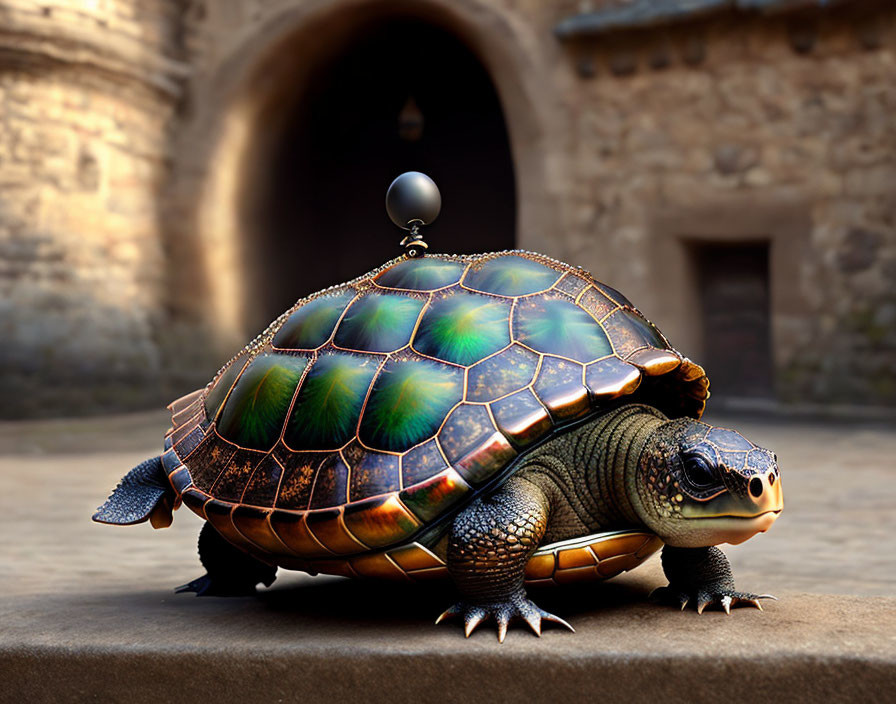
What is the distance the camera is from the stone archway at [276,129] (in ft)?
26.8

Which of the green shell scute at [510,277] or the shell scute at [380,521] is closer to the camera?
the shell scute at [380,521]

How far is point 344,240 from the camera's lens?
42.0 ft

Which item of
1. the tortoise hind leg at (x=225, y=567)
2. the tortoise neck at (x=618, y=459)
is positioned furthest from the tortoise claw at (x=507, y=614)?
the tortoise hind leg at (x=225, y=567)

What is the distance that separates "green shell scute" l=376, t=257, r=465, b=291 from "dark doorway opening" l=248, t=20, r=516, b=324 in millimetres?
6983

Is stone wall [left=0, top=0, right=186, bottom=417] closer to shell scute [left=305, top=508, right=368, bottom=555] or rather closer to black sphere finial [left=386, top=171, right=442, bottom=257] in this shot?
black sphere finial [left=386, top=171, right=442, bottom=257]

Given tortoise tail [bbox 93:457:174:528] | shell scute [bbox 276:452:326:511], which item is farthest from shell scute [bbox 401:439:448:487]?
tortoise tail [bbox 93:457:174:528]

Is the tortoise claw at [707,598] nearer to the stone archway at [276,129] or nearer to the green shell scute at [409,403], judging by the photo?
the green shell scute at [409,403]

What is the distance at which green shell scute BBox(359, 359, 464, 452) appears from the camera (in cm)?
199

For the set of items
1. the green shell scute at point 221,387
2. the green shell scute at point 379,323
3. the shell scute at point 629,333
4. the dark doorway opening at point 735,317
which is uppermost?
the green shell scute at point 379,323

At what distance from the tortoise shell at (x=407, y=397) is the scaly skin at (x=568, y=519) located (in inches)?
2.2

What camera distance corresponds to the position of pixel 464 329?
212 centimetres

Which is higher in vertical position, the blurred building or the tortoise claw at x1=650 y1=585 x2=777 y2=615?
the blurred building

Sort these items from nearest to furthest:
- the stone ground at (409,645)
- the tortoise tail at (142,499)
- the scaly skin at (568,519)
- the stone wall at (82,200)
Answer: the stone ground at (409,645) < the scaly skin at (568,519) < the tortoise tail at (142,499) < the stone wall at (82,200)

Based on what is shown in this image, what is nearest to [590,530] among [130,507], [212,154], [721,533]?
[721,533]
